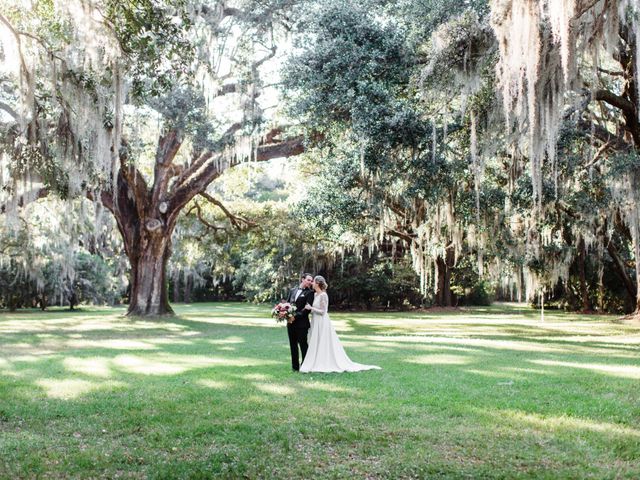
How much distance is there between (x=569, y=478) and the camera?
437 cm

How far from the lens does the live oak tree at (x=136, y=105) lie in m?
7.84

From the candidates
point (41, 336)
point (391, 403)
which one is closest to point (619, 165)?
point (391, 403)

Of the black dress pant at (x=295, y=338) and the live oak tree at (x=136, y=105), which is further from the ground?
the live oak tree at (x=136, y=105)

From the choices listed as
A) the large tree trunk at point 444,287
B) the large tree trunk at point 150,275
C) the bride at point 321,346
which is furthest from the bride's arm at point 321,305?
the large tree trunk at point 444,287

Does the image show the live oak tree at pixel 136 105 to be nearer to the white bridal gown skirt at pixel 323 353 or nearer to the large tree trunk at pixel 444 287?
the white bridal gown skirt at pixel 323 353

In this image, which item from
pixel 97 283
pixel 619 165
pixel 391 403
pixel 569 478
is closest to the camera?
pixel 569 478

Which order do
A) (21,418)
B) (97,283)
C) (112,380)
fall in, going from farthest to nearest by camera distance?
(97,283), (112,380), (21,418)

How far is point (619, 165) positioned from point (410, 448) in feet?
37.2

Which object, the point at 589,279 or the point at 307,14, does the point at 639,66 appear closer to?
the point at 307,14

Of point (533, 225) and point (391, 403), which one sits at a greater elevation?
point (533, 225)

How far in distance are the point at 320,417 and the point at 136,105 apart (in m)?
6.49

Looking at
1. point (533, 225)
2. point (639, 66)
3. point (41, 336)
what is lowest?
point (41, 336)

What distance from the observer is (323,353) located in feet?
29.8

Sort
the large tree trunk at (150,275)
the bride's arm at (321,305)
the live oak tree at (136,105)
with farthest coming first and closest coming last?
the large tree trunk at (150,275)
the bride's arm at (321,305)
the live oak tree at (136,105)
